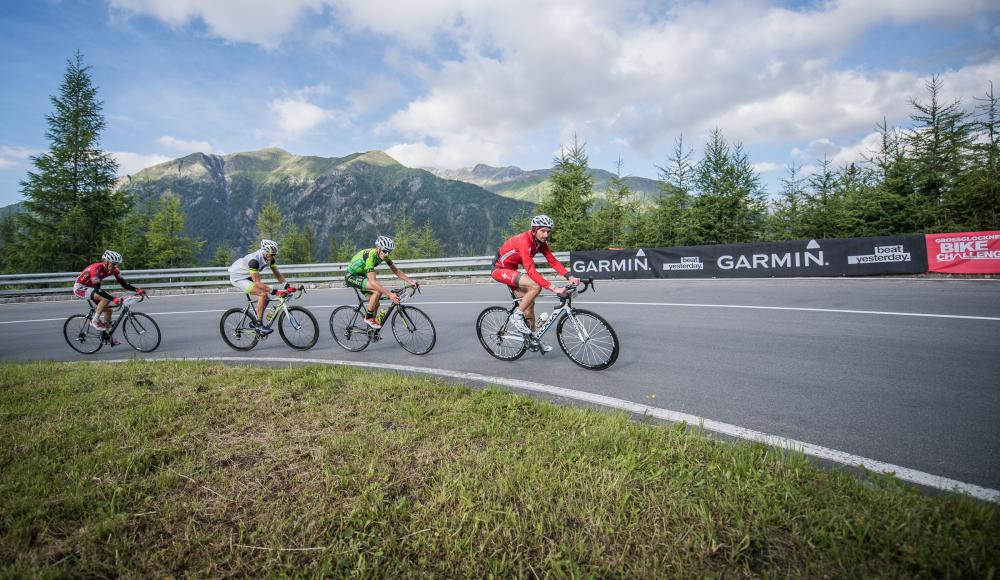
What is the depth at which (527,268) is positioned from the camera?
19.0 ft

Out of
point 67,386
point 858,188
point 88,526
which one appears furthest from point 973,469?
point 858,188

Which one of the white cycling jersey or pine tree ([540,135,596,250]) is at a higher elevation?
pine tree ([540,135,596,250])

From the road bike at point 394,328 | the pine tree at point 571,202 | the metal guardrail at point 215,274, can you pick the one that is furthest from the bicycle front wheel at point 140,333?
the pine tree at point 571,202

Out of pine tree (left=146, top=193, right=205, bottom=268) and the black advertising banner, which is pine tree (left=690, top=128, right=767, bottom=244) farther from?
pine tree (left=146, top=193, right=205, bottom=268)

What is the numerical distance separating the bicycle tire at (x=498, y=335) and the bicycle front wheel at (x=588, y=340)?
0.70 meters

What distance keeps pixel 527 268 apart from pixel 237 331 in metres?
5.72

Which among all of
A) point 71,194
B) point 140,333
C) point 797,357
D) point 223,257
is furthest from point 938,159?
point 223,257

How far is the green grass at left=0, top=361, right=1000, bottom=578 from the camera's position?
197cm

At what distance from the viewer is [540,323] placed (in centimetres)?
609

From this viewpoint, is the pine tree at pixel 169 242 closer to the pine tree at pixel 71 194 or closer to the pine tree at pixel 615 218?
the pine tree at pixel 71 194

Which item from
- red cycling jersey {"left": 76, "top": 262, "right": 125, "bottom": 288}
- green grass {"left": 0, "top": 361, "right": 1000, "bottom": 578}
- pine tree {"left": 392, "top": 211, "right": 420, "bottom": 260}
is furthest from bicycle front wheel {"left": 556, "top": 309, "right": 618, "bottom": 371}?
pine tree {"left": 392, "top": 211, "right": 420, "bottom": 260}

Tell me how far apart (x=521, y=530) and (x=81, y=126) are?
36.2m

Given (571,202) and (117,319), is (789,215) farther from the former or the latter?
(117,319)

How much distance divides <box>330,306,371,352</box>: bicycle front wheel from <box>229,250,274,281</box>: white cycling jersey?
1.84m
